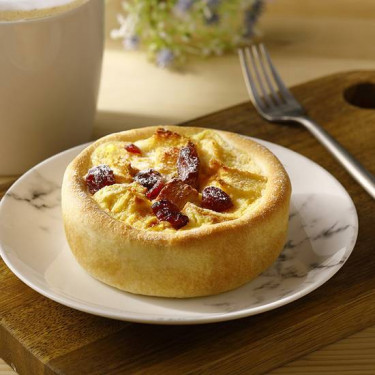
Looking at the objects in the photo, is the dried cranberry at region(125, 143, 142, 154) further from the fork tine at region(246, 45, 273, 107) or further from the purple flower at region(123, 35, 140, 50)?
the purple flower at region(123, 35, 140, 50)

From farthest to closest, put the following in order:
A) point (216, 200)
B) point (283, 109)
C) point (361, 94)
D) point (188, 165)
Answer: point (361, 94), point (283, 109), point (188, 165), point (216, 200)

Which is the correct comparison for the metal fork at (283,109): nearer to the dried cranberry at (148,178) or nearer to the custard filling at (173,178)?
the custard filling at (173,178)

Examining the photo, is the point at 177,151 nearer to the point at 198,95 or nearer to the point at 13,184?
the point at 13,184

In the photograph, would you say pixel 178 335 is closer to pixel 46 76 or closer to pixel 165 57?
pixel 46 76

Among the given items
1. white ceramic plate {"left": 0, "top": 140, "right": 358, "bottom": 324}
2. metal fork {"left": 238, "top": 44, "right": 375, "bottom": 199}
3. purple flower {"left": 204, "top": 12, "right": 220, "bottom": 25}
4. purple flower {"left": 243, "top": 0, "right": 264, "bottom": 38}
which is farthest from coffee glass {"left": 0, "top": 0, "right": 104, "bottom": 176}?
purple flower {"left": 243, "top": 0, "right": 264, "bottom": 38}

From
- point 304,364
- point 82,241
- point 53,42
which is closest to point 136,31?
point 53,42

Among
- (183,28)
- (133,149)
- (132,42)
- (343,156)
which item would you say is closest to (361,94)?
(343,156)
